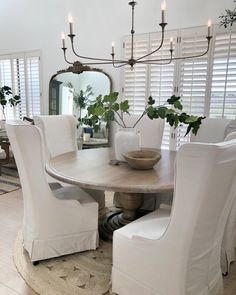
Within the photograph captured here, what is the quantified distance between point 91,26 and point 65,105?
1.34 m

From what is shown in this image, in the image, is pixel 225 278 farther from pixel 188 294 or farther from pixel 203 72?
pixel 203 72

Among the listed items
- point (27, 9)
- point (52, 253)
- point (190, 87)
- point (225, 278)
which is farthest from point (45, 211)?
point (27, 9)

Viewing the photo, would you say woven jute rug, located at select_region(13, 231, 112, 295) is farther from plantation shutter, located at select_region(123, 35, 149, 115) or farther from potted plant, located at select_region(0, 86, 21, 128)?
potted plant, located at select_region(0, 86, 21, 128)

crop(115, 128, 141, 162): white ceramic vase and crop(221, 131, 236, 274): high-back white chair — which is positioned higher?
crop(115, 128, 141, 162): white ceramic vase

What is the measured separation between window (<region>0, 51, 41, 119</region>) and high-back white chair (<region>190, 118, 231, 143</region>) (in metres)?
3.20

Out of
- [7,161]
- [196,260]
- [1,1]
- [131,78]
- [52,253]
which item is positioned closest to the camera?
[196,260]

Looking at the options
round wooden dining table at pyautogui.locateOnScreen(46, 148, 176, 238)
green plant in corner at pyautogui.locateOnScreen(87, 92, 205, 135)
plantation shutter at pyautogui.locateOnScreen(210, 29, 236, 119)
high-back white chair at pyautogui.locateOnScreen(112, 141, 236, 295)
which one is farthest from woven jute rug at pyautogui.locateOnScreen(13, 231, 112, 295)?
plantation shutter at pyautogui.locateOnScreen(210, 29, 236, 119)

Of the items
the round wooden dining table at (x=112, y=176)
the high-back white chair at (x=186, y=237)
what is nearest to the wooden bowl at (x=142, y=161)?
the round wooden dining table at (x=112, y=176)

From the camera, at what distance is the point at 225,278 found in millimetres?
1835

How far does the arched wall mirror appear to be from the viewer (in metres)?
4.12

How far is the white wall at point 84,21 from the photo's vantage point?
3348 millimetres

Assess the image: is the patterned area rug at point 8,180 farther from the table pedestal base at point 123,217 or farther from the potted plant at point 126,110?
the potted plant at point 126,110

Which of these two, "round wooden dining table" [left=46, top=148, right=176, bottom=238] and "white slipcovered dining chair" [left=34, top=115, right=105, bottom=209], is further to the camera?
"white slipcovered dining chair" [left=34, top=115, right=105, bottom=209]

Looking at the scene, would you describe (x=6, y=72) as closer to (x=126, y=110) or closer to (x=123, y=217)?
(x=126, y=110)
